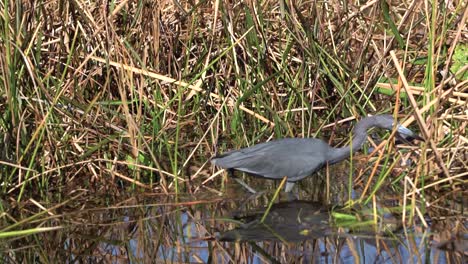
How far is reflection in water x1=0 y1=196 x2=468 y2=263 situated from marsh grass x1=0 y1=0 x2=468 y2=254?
248mm

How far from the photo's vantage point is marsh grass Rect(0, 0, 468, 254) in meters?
4.77

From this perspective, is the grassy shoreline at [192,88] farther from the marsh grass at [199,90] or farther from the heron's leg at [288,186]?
the heron's leg at [288,186]

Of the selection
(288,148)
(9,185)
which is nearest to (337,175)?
(288,148)

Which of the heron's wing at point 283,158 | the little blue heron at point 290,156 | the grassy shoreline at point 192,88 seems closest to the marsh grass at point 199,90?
the grassy shoreline at point 192,88

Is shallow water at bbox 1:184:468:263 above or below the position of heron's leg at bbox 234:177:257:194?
below

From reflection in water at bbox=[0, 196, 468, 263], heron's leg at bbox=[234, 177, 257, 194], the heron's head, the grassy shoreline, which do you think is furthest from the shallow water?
the heron's head

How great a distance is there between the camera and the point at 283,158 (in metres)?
4.84

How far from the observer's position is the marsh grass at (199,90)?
4.77 m

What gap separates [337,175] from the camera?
5.29m

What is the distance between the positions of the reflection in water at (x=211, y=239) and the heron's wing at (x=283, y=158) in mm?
191

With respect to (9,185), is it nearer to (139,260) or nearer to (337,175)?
(139,260)

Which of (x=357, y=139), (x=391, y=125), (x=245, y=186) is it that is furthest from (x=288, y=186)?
(x=391, y=125)

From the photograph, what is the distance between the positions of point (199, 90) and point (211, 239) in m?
1.65

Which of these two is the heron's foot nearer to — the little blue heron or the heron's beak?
the little blue heron
